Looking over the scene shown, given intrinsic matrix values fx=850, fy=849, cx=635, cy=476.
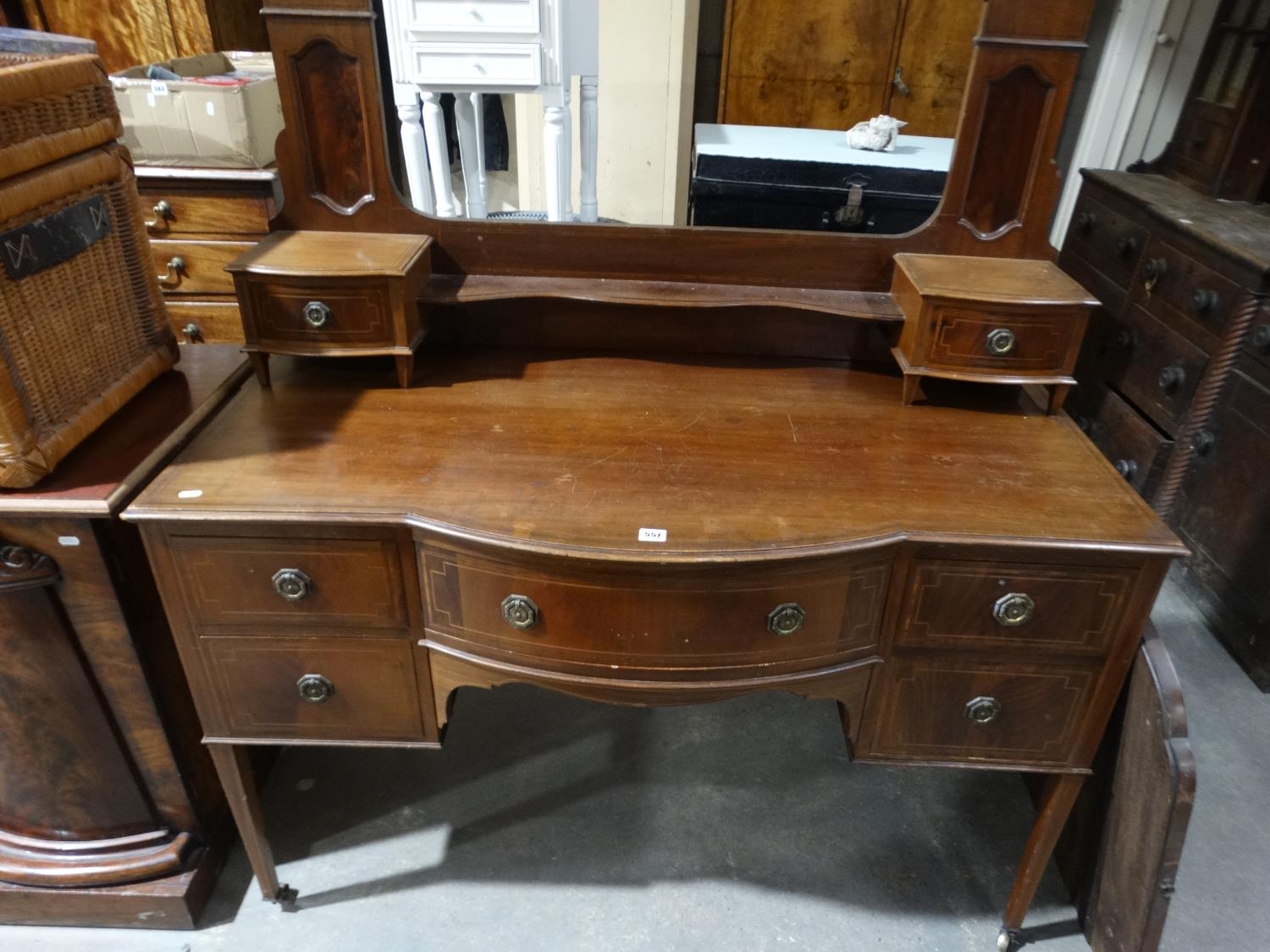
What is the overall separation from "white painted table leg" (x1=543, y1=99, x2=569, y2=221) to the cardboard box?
1.01m

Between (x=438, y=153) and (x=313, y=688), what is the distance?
84 centimetres

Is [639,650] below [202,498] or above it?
below

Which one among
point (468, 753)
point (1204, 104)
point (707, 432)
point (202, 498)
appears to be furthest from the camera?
point (1204, 104)

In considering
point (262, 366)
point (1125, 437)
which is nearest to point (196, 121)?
point (262, 366)

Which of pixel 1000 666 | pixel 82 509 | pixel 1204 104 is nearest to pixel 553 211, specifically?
pixel 82 509

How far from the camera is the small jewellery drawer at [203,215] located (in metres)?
2.08

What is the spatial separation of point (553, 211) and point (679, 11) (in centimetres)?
35

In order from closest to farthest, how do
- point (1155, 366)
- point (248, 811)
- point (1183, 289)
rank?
point (248, 811), point (1183, 289), point (1155, 366)

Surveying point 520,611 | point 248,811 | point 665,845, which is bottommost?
point 665,845

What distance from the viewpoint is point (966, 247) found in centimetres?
135

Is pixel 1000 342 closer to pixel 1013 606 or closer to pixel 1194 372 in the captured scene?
pixel 1013 606

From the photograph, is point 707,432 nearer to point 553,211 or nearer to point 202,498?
point 553,211

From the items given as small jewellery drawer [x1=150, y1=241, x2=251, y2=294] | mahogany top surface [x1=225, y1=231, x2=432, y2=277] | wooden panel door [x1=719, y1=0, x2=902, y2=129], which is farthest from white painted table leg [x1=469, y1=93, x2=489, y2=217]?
small jewellery drawer [x1=150, y1=241, x2=251, y2=294]

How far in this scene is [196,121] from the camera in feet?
6.45
